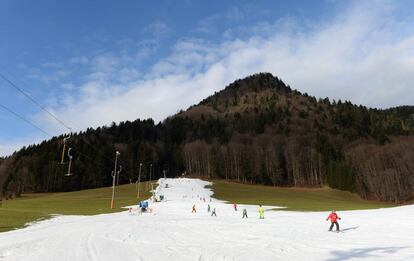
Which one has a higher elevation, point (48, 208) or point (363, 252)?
point (48, 208)

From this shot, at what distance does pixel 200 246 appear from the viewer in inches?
763

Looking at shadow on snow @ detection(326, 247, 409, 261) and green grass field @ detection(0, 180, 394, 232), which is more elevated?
green grass field @ detection(0, 180, 394, 232)

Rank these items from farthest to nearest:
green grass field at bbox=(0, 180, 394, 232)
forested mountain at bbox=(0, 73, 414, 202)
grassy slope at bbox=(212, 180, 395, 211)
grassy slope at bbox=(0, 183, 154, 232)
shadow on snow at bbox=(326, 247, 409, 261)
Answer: forested mountain at bbox=(0, 73, 414, 202)
grassy slope at bbox=(212, 180, 395, 211)
green grass field at bbox=(0, 180, 394, 232)
grassy slope at bbox=(0, 183, 154, 232)
shadow on snow at bbox=(326, 247, 409, 261)

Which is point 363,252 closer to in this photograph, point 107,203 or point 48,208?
point 48,208

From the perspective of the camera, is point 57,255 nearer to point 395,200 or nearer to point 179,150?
point 395,200

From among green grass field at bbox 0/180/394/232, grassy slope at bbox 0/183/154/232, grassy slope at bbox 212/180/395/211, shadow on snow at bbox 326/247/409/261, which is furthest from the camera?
grassy slope at bbox 212/180/395/211

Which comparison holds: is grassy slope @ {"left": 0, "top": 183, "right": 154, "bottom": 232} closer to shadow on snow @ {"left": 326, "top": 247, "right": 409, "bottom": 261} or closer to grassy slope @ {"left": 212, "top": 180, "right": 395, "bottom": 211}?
shadow on snow @ {"left": 326, "top": 247, "right": 409, "bottom": 261}

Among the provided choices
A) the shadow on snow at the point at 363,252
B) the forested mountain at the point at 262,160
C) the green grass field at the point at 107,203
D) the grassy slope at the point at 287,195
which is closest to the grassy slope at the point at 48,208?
the green grass field at the point at 107,203

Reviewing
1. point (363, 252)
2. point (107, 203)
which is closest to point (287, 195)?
point (107, 203)

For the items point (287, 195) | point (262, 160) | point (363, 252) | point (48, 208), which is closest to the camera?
point (363, 252)

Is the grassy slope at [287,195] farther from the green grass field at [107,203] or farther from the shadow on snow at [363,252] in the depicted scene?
the shadow on snow at [363,252]

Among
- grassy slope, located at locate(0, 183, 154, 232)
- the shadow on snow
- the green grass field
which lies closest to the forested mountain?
the green grass field

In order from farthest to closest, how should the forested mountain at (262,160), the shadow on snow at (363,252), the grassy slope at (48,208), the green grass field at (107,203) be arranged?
the forested mountain at (262,160) → the green grass field at (107,203) → the grassy slope at (48,208) → the shadow on snow at (363,252)

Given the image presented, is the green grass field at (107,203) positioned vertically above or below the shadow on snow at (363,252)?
above
